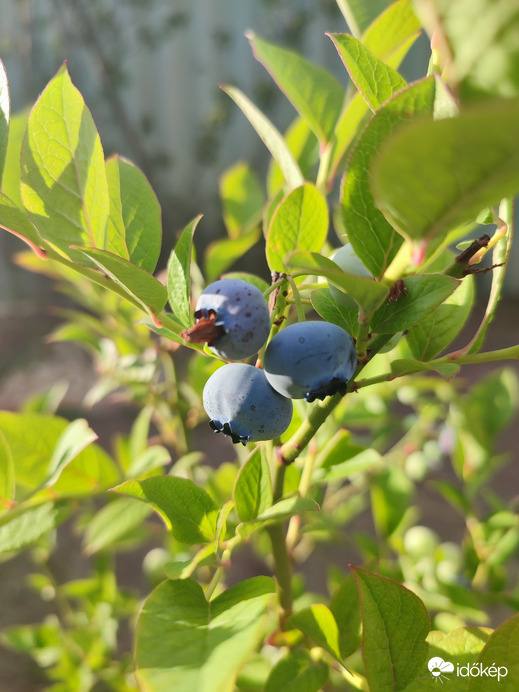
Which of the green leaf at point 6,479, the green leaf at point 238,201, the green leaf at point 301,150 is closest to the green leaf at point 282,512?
the green leaf at point 6,479

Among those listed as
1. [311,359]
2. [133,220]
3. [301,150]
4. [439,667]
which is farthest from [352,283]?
[301,150]

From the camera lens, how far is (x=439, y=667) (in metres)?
0.33

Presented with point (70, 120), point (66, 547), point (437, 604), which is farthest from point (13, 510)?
point (66, 547)

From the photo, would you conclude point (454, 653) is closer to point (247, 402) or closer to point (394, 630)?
point (394, 630)

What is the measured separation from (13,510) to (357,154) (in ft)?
1.15

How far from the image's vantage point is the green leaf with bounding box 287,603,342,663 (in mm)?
329

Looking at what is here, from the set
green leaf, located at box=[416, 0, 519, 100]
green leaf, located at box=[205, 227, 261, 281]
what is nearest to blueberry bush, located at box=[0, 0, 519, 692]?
green leaf, located at box=[416, 0, 519, 100]

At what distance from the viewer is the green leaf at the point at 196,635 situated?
0.22 m

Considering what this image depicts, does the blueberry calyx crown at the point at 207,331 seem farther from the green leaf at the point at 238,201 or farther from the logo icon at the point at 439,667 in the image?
the green leaf at the point at 238,201

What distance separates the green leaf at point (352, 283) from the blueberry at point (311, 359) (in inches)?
0.9

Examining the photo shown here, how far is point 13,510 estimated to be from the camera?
41 centimetres

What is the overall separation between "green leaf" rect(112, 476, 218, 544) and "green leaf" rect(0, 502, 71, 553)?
153 mm

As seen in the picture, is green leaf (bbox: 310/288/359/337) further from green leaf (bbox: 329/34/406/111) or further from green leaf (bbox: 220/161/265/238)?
green leaf (bbox: 220/161/265/238)

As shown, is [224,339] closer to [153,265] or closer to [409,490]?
[153,265]
